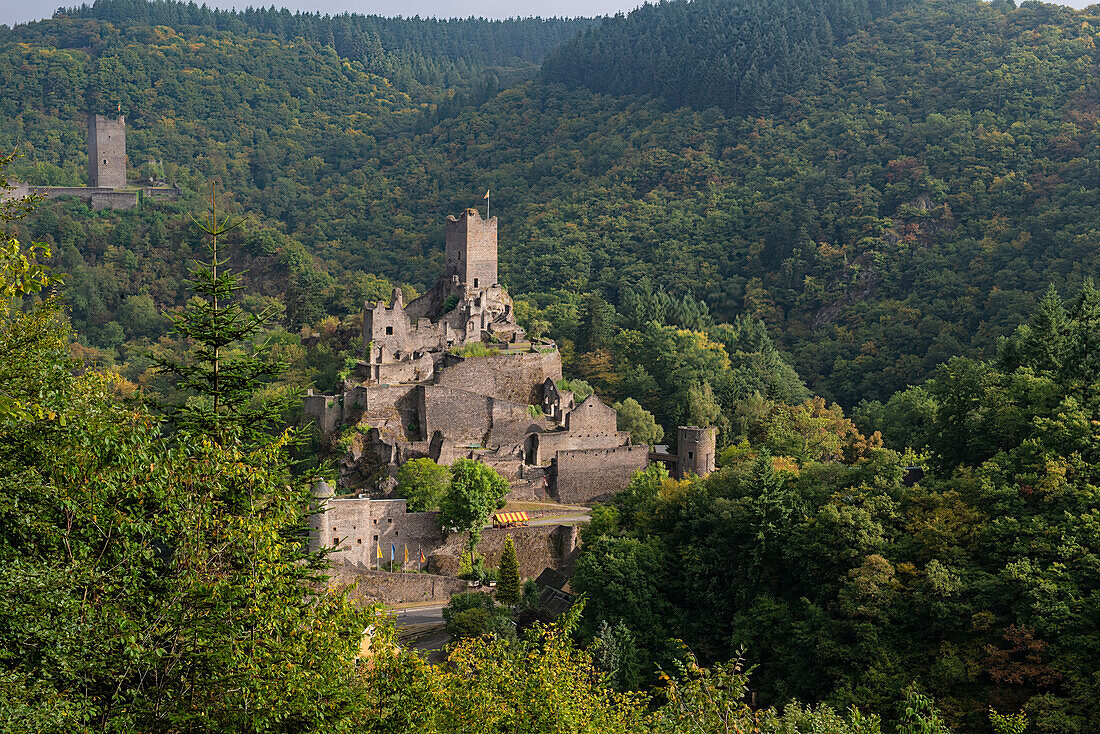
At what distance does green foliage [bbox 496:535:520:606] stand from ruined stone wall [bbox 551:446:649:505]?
338 inches

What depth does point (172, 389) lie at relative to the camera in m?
63.9

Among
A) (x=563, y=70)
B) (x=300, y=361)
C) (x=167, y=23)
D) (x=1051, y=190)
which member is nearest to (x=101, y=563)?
(x=300, y=361)

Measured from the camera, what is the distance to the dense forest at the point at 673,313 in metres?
16.3

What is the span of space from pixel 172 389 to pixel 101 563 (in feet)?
169

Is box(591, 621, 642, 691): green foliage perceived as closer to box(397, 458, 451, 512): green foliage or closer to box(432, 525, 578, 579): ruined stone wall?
box(432, 525, 578, 579): ruined stone wall

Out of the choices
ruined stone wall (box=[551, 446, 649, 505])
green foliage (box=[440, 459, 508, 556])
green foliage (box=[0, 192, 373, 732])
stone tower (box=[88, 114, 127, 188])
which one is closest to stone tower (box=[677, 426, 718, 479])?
ruined stone wall (box=[551, 446, 649, 505])

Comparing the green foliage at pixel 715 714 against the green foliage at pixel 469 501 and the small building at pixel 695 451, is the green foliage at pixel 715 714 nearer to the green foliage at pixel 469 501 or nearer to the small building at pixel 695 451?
the green foliage at pixel 469 501

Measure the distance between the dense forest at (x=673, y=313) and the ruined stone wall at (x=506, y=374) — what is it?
233 inches

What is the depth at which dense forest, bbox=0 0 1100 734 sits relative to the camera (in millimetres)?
16344

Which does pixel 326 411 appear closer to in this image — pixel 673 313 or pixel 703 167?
pixel 673 313

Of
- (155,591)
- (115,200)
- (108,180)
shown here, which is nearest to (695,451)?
(155,591)

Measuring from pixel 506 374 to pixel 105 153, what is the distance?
6073 cm

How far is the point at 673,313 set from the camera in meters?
75.9

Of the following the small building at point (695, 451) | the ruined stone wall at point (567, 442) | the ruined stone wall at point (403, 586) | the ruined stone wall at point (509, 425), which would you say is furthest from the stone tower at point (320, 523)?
the small building at point (695, 451)
